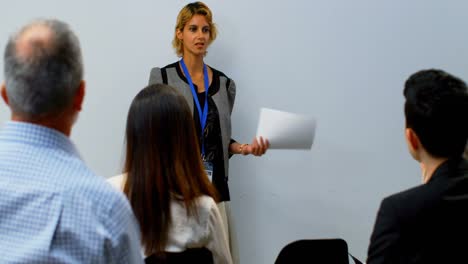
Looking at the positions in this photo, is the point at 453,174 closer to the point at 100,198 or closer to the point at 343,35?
the point at 100,198

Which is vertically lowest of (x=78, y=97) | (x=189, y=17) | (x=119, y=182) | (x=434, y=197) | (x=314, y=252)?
(x=314, y=252)

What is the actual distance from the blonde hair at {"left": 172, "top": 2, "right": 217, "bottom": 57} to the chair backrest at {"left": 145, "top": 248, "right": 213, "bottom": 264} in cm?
177

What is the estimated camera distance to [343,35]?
373 centimetres

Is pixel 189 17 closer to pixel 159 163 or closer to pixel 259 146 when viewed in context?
pixel 259 146

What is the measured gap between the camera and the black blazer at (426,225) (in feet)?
4.75

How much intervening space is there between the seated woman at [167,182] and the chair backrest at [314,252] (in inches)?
8.6

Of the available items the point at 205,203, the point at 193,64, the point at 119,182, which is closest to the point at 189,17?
the point at 193,64

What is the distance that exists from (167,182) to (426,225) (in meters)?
0.78

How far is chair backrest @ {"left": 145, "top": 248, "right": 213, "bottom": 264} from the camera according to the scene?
71.9 inches

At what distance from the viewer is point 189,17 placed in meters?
3.36

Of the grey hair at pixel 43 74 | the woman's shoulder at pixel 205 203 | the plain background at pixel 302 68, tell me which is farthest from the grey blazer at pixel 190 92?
the grey hair at pixel 43 74

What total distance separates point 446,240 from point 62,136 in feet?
2.99

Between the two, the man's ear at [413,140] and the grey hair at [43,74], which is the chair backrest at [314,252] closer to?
the man's ear at [413,140]

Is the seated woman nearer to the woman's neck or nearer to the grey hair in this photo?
the grey hair
